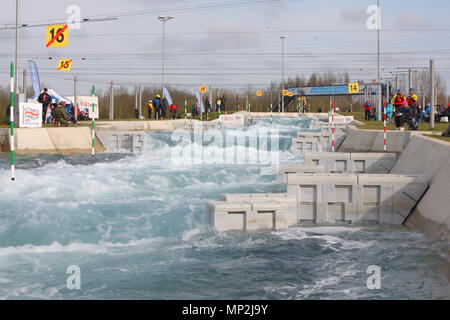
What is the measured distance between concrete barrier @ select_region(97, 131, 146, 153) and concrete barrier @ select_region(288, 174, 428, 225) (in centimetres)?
1602

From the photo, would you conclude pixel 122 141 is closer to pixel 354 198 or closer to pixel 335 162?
pixel 335 162

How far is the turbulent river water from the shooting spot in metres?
8.59

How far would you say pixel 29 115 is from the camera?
87.4 ft

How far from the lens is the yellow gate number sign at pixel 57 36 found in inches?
1169

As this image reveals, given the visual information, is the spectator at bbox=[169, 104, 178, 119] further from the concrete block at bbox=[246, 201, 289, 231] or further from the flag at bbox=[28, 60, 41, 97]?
the concrete block at bbox=[246, 201, 289, 231]

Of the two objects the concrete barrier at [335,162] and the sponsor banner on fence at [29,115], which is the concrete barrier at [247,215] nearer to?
the concrete barrier at [335,162]

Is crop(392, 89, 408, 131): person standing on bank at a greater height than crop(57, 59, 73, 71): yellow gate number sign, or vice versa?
crop(57, 59, 73, 71): yellow gate number sign

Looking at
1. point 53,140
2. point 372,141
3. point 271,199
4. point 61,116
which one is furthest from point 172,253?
point 61,116

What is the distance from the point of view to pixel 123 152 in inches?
1113

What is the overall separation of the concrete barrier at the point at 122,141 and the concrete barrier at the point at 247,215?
17.1 m

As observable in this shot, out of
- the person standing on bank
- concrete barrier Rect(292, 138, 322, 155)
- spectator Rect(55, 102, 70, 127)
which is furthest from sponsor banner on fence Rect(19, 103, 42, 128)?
the person standing on bank

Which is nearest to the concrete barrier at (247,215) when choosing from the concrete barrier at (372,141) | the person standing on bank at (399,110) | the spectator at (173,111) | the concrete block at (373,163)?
the concrete block at (373,163)

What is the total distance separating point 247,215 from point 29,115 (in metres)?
17.1
